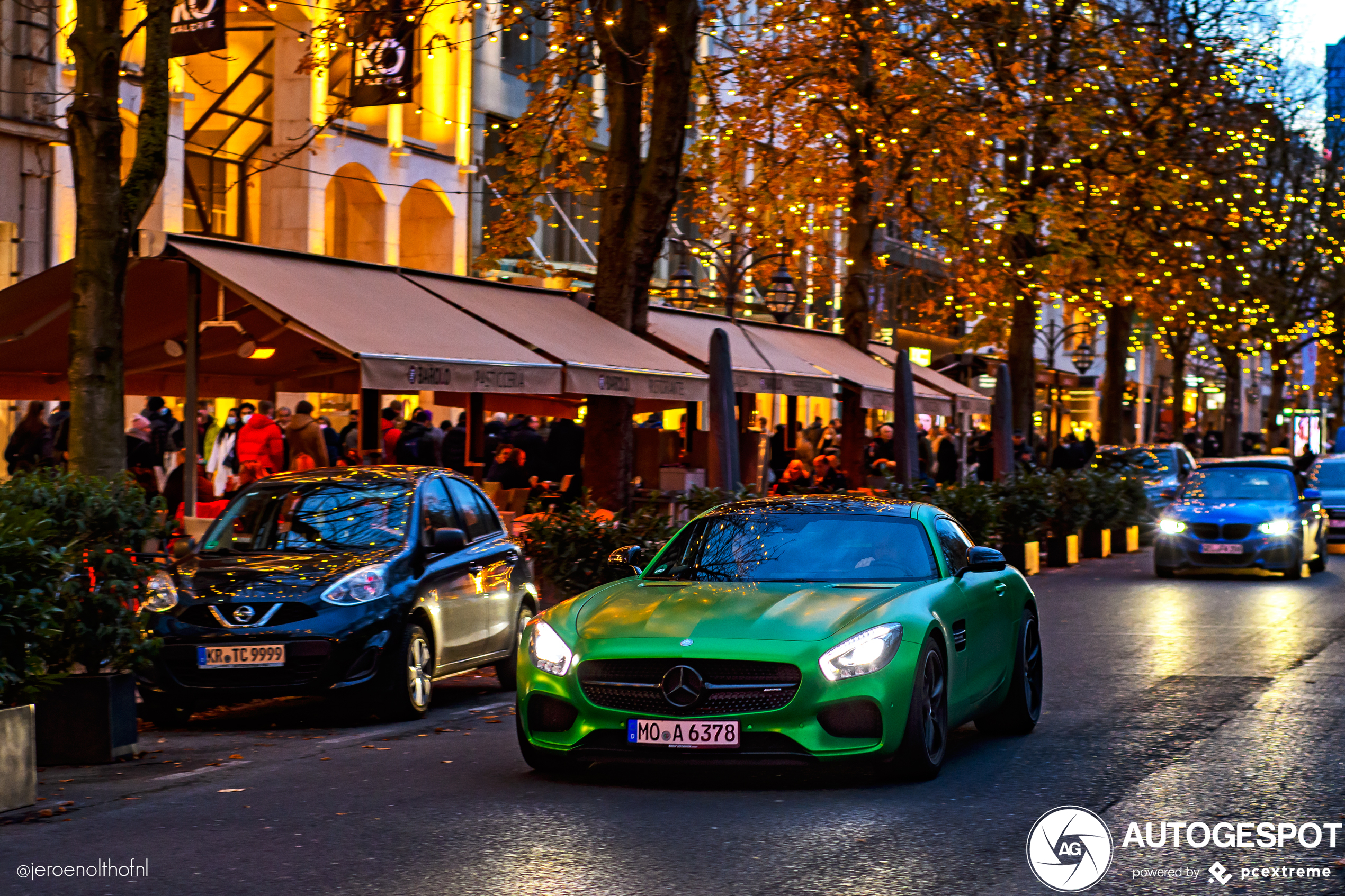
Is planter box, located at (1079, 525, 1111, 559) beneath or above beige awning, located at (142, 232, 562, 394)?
beneath

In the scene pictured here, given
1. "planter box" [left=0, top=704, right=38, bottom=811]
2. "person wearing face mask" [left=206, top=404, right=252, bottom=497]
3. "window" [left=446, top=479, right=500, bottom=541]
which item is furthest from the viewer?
"person wearing face mask" [left=206, top=404, right=252, bottom=497]

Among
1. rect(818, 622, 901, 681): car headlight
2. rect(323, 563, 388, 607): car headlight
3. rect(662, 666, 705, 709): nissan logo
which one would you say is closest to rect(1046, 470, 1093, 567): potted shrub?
rect(323, 563, 388, 607): car headlight

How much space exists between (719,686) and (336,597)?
368 cm

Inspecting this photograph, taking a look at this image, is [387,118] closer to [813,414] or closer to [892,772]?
[813,414]

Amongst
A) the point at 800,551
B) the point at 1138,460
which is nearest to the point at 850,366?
the point at 1138,460

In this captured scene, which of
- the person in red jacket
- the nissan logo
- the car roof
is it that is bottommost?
Answer: the nissan logo

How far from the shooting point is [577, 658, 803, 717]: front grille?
7863mm

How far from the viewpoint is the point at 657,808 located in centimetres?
770

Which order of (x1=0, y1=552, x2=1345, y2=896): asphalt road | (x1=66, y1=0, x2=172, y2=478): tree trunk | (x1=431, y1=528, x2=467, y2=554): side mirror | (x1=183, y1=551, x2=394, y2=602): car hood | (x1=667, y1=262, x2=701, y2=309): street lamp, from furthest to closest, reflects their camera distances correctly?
1. (x1=667, y1=262, x2=701, y2=309): street lamp
2. (x1=66, y1=0, x2=172, y2=478): tree trunk
3. (x1=431, y1=528, x2=467, y2=554): side mirror
4. (x1=183, y1=551, x2=394, y2=602): car hood
5. (x1=0, y1=552, x2=1345, y2=896): asphalt road

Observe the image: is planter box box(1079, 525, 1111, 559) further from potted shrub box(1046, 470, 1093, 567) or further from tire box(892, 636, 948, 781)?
tire box(892, 636, 948, 781)

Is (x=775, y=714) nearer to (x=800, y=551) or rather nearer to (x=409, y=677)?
(x=800, y=551)

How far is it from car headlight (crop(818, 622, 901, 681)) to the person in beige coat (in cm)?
1420

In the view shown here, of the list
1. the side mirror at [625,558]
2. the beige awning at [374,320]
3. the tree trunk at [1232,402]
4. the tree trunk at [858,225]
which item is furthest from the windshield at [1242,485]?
the tree trunk at [1232,402]

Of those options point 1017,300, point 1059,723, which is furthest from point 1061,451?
point 1059,723
